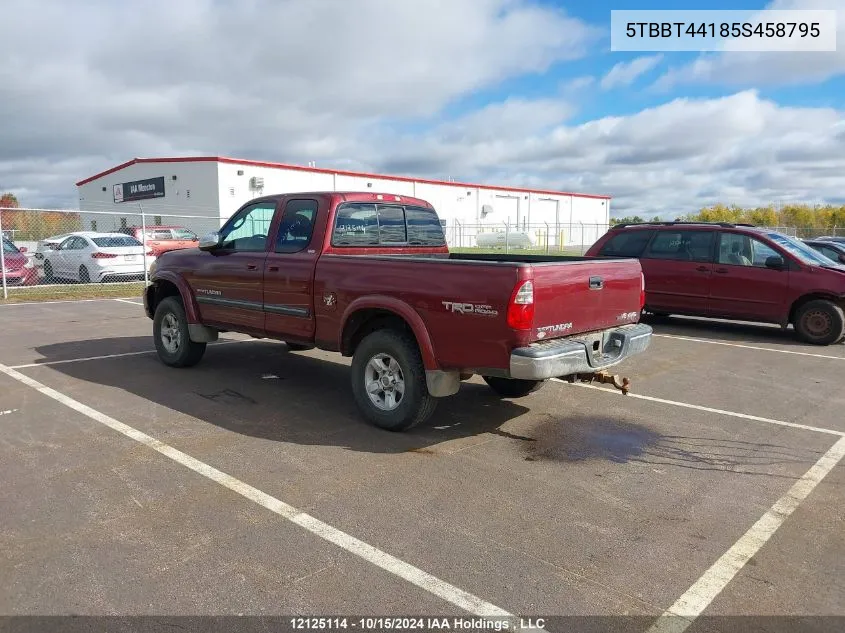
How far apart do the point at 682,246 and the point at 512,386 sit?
594 cm

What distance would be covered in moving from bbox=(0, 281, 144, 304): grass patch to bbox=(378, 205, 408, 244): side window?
1180 cm

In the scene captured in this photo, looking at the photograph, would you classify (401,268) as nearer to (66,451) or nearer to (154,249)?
(66,451)

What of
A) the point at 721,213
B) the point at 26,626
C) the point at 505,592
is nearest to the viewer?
the point at 26,626

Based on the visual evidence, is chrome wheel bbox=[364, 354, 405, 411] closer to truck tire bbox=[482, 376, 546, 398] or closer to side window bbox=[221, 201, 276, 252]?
truck tire bbox=[482, 376, 546, 398]

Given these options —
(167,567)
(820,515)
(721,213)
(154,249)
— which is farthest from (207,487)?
(721,213)

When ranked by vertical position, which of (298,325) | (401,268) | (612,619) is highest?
(401,268)

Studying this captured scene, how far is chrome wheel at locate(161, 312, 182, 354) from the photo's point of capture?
7723 mm

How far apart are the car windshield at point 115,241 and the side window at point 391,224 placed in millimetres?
13430

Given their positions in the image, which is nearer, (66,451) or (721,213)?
(66,451)

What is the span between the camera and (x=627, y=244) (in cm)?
1162

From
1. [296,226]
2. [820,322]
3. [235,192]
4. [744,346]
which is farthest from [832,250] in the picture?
[235,192]

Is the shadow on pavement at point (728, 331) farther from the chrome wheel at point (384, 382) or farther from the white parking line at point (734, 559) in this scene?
the chrome wheel at point (384, 382)

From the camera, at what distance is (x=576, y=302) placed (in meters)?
5.07

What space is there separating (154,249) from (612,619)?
18.2 meters
